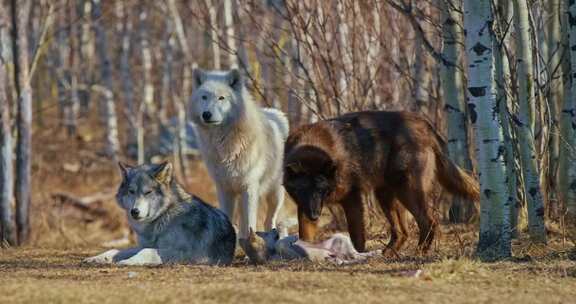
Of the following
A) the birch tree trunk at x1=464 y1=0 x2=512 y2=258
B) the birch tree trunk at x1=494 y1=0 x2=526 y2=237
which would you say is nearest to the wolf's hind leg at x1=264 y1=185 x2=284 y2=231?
the birch tree trunk at x1=494 y1=0 x2=526 y2=237

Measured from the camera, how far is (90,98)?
29.9m

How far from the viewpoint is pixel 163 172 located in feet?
27.7

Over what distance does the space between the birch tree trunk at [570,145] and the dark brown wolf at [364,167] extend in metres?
1.02

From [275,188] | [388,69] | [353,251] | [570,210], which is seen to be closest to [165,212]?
[353,251]

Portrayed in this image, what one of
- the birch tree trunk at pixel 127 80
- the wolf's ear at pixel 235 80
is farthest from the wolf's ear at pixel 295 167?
the birch tree trunk at pixel 127 80

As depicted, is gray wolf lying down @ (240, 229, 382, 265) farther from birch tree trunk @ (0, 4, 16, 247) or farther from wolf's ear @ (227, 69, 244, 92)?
birch tree trunk @ (0, 4, 16, 247)

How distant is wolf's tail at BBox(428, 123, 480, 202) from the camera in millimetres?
8992

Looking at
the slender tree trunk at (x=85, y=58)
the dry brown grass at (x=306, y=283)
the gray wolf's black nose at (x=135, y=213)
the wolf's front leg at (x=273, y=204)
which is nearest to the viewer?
the dry brown grass at (x=306, y=283)

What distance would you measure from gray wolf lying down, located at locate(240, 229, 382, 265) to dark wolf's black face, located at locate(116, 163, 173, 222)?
87 centimetres

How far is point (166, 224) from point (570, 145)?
377 centimetres

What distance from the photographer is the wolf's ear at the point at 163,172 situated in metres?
8.42

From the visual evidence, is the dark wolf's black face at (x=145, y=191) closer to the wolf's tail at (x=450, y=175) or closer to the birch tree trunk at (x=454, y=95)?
the wolf's tail at (x=450, y=175)

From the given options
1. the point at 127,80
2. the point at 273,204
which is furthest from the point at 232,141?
the point at 127,80

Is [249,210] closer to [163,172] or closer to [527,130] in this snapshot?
[163,172]
